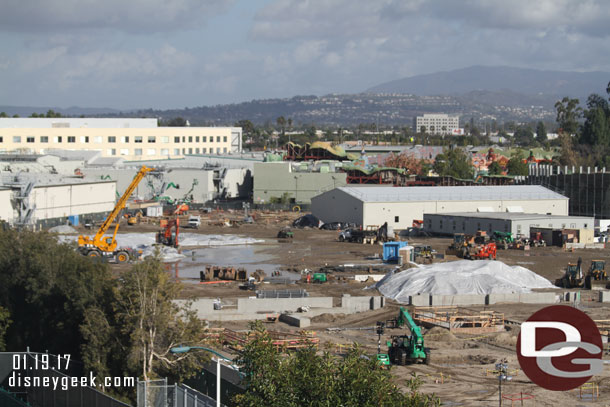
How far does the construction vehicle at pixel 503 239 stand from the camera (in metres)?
60.0

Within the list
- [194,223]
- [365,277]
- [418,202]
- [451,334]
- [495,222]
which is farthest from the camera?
[418,202]

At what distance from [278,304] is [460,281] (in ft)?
28.6

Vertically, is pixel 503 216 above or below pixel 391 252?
above

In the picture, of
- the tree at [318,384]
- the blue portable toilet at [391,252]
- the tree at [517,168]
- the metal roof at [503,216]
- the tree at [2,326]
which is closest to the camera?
the tree at [318,384]

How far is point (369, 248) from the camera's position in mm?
59500

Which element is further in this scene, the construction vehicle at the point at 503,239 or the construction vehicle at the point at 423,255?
the construction vehicle at the point at 503,239

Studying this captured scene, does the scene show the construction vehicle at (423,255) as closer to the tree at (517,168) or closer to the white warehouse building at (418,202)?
the white warehouse building at (418,202)

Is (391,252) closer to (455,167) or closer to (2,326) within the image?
(2,326)

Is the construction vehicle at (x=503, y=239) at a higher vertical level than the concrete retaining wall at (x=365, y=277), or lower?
higher

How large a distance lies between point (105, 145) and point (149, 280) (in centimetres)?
10059

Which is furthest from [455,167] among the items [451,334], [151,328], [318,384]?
[318,384]

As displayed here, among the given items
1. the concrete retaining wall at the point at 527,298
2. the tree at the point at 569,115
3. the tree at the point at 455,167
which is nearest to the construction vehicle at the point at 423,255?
the concrete retaining wall at the point at 527,298

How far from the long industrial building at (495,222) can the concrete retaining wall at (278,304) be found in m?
29.4

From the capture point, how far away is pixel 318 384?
49.3ft
